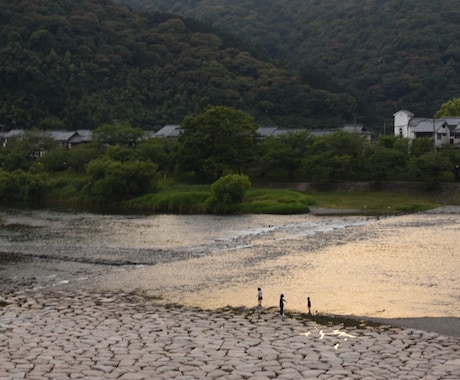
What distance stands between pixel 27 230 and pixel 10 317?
2433 cm

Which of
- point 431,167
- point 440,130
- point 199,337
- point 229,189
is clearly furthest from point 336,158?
point 199,337

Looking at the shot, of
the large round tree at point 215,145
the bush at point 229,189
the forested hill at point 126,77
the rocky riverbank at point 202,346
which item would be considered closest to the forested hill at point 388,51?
the forested hill at point 126,77

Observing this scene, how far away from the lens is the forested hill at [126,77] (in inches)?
4899

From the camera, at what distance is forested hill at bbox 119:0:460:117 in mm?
139000

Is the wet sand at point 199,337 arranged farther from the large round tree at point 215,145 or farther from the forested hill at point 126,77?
the forested hill at point 126,77

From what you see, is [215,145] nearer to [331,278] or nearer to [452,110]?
[331,278]

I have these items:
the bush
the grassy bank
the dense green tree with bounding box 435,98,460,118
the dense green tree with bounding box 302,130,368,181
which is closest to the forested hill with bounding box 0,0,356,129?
the dense green tree with bounding box 435,98,460,118

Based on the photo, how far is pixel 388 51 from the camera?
6216 inches

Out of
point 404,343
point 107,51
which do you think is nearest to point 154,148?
point 404,343

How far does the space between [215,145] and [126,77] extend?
7433cm

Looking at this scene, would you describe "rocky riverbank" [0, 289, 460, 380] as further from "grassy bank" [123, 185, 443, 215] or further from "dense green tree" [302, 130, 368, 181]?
"dense green tree" [302, 130, 368, 181]

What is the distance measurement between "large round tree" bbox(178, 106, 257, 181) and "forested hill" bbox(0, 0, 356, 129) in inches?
2057

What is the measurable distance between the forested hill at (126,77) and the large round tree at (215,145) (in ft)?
171

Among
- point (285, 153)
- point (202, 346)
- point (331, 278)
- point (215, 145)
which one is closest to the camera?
point (202, 346)
